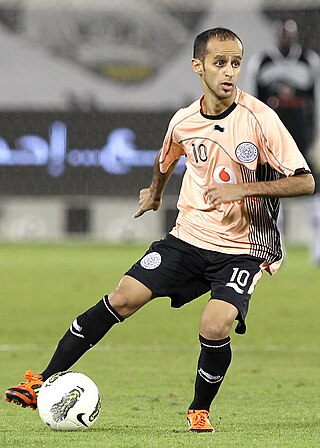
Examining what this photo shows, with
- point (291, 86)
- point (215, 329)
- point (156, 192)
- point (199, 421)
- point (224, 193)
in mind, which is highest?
point (224, 193)

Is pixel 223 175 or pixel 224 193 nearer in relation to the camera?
pixel 224 193

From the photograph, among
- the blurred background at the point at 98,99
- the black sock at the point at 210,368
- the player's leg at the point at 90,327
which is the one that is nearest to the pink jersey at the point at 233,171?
the player's leg at the point at 90,327

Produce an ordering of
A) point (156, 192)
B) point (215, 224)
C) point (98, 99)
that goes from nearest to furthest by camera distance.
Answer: point (215, 224), point (156, 192), point (98, 99)

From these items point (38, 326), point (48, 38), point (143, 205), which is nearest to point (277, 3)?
point (48, 38)

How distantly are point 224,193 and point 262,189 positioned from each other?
195 millimetres

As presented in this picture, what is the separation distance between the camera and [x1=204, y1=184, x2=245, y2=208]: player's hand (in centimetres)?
609

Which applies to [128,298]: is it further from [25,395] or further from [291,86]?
[291,86]

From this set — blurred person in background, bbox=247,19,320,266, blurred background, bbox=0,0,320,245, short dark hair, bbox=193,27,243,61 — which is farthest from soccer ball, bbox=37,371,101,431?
blurred background, bbox=0,0,320,245

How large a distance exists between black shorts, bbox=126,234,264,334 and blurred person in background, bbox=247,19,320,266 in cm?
1143

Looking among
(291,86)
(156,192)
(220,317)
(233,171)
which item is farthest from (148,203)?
(291,86)

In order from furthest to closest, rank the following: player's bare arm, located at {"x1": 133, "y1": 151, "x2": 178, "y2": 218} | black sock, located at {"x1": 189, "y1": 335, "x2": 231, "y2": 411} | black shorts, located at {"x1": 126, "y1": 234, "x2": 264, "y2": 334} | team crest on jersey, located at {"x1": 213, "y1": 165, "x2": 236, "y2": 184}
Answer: player's bare arm, located at {"x1": 133, "y1": 151, "x2": 178, "y2": 218}
team crest on jersey, located at {"x1": 213, "y1": 165, "x2": 236, "y2": 184}
black shorts, located at {"x1": 126, "y1": 234, "x2": 264, "y2": 334}
black sock, located at {"x1": 189, "y1": 335, "x2": 231, "y2": 411}

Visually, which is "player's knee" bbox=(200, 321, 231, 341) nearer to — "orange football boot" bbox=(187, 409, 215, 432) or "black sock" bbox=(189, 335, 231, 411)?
"black sock" bbox=(189, 335, 231, 411)

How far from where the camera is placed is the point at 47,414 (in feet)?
19.9

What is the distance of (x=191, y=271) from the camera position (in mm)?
6457
